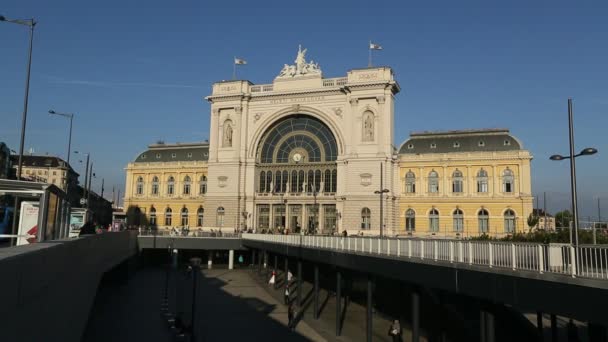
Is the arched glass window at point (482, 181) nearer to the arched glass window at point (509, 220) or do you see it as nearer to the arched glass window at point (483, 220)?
the arched glass window at point (483, 220)

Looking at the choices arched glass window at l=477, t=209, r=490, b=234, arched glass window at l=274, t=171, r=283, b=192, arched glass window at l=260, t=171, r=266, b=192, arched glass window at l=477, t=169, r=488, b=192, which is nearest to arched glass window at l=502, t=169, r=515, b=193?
arched glass window at l=477, t=169, r=488, b=192

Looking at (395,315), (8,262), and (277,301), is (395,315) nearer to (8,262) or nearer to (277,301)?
(277,301)

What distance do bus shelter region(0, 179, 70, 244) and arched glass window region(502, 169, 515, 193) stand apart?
203ft

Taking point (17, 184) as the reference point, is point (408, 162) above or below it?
above

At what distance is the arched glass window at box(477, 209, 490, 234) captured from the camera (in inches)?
2849

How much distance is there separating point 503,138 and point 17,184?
71.2m

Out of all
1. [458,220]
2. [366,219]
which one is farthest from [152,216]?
[458,220]

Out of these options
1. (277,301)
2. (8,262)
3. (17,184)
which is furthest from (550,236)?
(8,262)

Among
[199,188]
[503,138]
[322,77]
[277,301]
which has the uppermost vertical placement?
[322,77]

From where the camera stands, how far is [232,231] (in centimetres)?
7762

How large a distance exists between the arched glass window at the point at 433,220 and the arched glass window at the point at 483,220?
5.81m

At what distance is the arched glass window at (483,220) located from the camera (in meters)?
72.4

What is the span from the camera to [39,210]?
1638 cm

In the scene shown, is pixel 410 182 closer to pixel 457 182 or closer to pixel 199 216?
pixel 457 182
